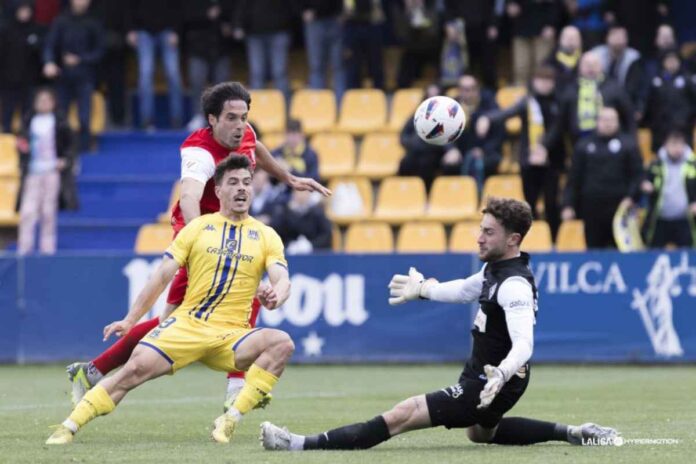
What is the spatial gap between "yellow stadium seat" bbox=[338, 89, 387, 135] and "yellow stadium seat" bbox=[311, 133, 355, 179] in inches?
14.8

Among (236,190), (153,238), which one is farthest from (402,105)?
(236,190)

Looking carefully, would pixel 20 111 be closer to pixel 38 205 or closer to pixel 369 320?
pixel 38 205

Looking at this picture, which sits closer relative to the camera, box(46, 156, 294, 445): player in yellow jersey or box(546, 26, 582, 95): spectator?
box(46, 156, 294, 445): player in yellow jersey

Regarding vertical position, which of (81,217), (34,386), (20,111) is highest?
(20,111)

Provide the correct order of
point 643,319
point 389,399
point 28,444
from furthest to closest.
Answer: point 643,319
point 389,399
point 28,444

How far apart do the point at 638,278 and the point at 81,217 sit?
334 inches

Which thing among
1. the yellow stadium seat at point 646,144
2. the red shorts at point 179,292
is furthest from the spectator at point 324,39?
the red shorts at point 179,292

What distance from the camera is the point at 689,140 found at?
19375 mm

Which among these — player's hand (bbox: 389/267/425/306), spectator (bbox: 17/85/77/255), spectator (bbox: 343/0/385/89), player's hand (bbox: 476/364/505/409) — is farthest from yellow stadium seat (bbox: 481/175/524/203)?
player's hand (bbox: 476/364/505/409)

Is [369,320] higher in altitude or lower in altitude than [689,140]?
lower

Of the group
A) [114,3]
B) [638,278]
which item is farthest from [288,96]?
[638,278]

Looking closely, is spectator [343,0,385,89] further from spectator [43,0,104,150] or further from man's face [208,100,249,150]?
man's face [208,100,249,150]

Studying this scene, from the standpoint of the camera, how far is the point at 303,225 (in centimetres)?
1867

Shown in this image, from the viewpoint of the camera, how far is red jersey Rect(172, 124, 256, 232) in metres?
10.0
